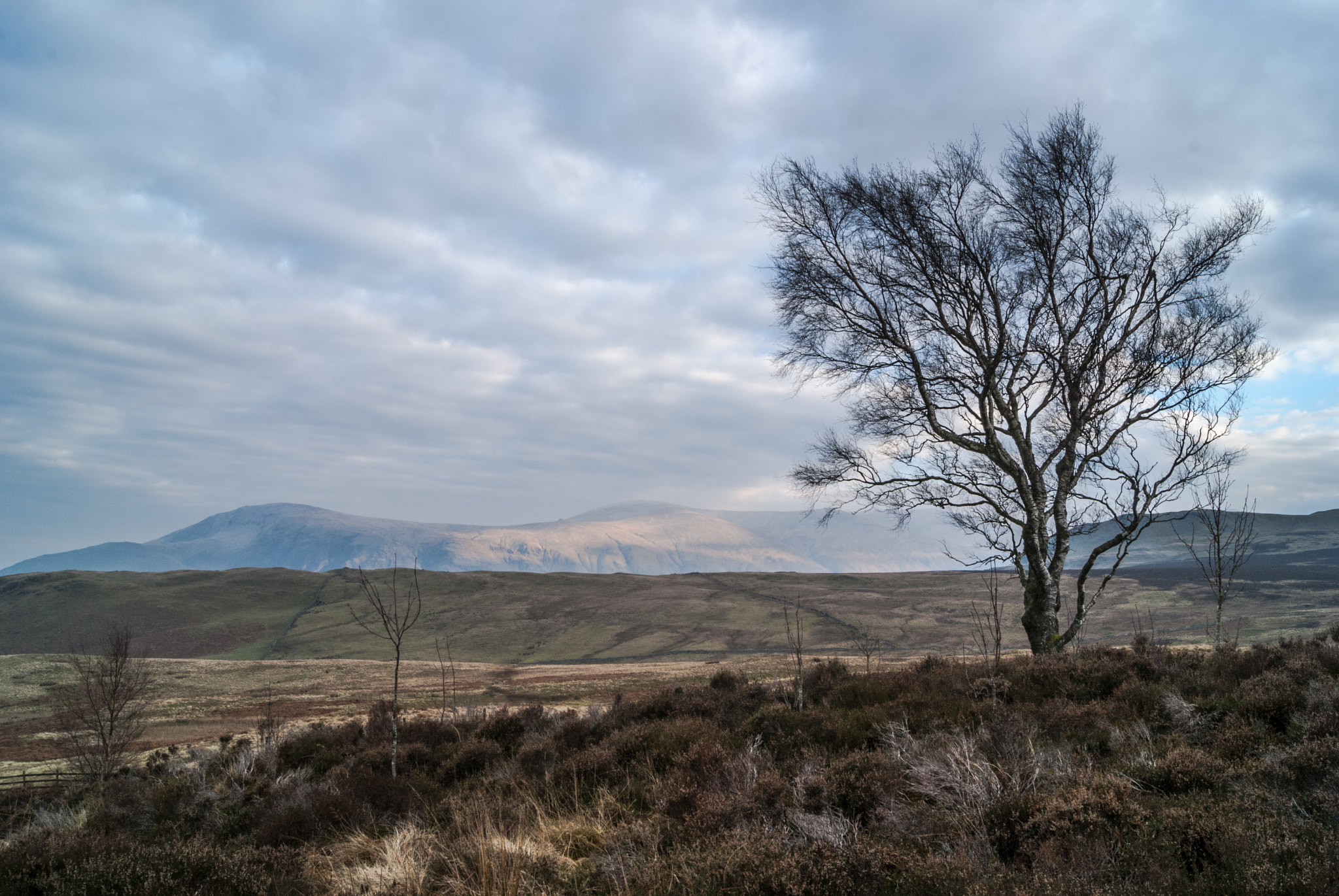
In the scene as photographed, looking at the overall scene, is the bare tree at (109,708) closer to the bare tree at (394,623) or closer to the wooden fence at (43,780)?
the wooden fence at (43,780)

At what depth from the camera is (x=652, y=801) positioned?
6.52m

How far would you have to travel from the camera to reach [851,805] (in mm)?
5344

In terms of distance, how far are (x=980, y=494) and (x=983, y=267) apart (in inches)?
156

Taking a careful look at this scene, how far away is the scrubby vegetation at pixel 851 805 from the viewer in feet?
12.0

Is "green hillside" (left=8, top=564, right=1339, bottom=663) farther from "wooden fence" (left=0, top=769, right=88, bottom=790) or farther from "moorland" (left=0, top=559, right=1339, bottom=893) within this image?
"wooden fence" (left=0, top=769, right=88, bottom=790)

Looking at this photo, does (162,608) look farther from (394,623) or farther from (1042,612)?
(1042,612)

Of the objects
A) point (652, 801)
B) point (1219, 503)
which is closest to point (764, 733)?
point (652, 801)

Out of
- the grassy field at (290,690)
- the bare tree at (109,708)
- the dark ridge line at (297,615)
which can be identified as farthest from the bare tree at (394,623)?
the dark ridge line at (297,615)

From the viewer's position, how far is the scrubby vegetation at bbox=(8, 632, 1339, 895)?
12.0 feet

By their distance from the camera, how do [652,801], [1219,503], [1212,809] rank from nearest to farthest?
[1212,809], [652,801], [1219,503]

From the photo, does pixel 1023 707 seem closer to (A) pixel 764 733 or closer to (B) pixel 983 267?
A: (A) pixel 764 733

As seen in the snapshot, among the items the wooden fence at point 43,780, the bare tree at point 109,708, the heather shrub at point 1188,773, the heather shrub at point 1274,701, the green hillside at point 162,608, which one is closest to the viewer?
the heather shrub at point 1188,773

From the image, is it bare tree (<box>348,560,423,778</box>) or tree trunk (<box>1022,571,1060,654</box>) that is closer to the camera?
bare tree (<box>348,560,423,778</box>)

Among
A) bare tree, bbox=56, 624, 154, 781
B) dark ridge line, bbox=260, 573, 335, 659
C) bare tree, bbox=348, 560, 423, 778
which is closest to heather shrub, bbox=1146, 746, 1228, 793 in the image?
bare tree, bbox=348, 560, 423, 778
